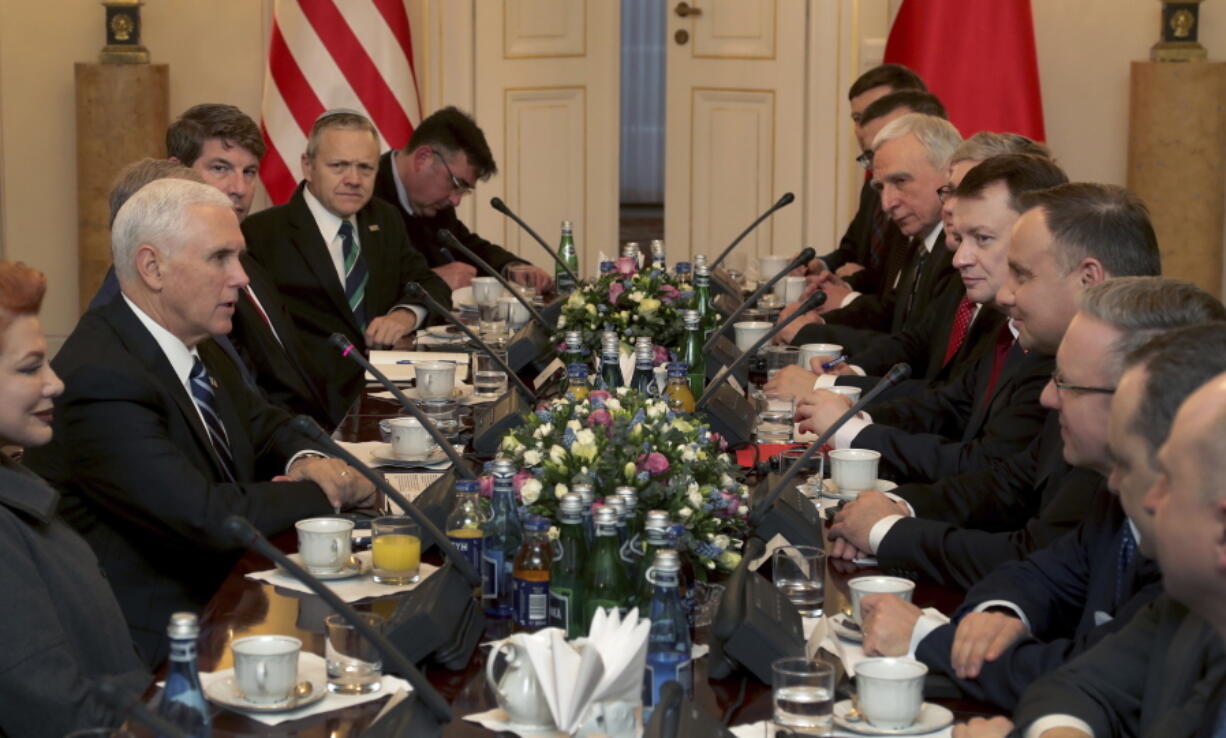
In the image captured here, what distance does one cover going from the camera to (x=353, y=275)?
16.3ft

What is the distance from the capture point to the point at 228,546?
2.70m

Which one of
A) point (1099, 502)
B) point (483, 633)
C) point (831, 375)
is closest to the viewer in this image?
point (483, 633)

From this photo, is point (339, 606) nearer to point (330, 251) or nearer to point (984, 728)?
point (984, 728)

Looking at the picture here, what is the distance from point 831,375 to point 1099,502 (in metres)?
1.60

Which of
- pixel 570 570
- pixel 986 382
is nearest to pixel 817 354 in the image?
pixel 986 382

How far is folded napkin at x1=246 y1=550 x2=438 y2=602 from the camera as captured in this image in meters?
2.29

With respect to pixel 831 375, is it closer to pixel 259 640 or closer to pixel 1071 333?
pixel 1071 333

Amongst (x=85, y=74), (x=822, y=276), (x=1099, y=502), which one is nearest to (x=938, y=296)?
(x=822, y=276)

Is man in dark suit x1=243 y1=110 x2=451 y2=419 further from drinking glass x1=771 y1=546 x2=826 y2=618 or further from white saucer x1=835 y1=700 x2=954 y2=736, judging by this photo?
white saucer x1=835 y1=700 x2=954 y2=736

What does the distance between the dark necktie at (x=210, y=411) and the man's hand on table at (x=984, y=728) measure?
5.35 ft

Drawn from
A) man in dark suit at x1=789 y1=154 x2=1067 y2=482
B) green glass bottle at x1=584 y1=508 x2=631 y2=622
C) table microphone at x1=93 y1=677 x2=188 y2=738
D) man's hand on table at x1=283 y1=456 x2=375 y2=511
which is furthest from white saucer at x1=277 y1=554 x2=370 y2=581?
man in dark suit at x1=789 y1=154 x2=1067 y2=482

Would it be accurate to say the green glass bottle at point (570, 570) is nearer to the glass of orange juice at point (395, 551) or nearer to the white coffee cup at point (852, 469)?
the glass of orange juice at point (395, 551)

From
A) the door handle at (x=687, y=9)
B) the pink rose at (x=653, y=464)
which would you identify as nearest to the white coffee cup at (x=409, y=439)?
the pink rose at (x=653, y=464)

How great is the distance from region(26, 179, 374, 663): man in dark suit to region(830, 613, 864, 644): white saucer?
1.03m
